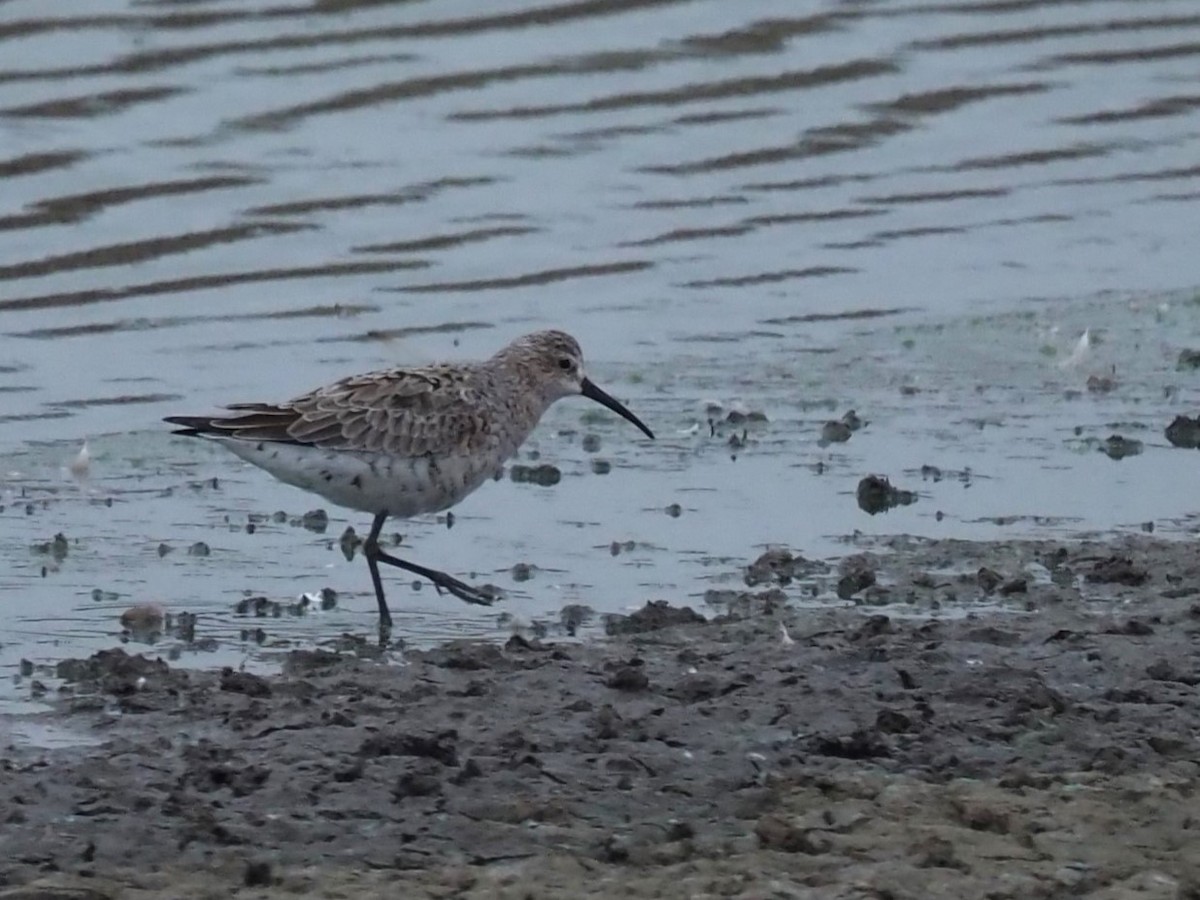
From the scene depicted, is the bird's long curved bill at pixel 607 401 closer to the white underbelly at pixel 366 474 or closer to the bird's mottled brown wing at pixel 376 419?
the bird's mottled brown wing at pixel 376 419

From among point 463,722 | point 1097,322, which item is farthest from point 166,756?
point 1097,322

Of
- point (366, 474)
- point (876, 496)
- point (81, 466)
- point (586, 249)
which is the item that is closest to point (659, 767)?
point (366, 474)

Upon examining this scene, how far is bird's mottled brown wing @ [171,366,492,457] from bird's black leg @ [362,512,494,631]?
0.98 ft

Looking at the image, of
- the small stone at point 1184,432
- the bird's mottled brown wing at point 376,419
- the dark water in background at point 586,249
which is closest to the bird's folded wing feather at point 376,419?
the bird's mottled brown wing at point 376,419

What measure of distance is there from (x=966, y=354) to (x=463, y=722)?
606 centimetres

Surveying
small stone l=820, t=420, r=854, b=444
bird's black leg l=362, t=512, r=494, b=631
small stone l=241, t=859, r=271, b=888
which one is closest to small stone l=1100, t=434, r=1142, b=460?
small stone l=820, t=420, r=854, b=444

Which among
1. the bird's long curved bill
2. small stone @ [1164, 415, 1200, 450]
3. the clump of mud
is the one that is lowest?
the clump of mud

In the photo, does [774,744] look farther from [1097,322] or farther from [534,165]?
[534,165]

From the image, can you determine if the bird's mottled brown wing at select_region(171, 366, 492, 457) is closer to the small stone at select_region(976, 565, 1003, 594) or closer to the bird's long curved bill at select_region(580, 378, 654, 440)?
the bird's long curved bill at select_region(580, 378, 654, 440)

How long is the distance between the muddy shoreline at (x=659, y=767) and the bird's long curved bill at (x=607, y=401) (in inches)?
80.7

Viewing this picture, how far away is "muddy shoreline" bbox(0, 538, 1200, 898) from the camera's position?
6.01m

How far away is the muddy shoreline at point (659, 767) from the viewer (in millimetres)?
6012

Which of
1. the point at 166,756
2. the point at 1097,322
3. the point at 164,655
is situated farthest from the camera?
the point at 1097,322

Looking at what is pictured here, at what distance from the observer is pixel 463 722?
285 inches
